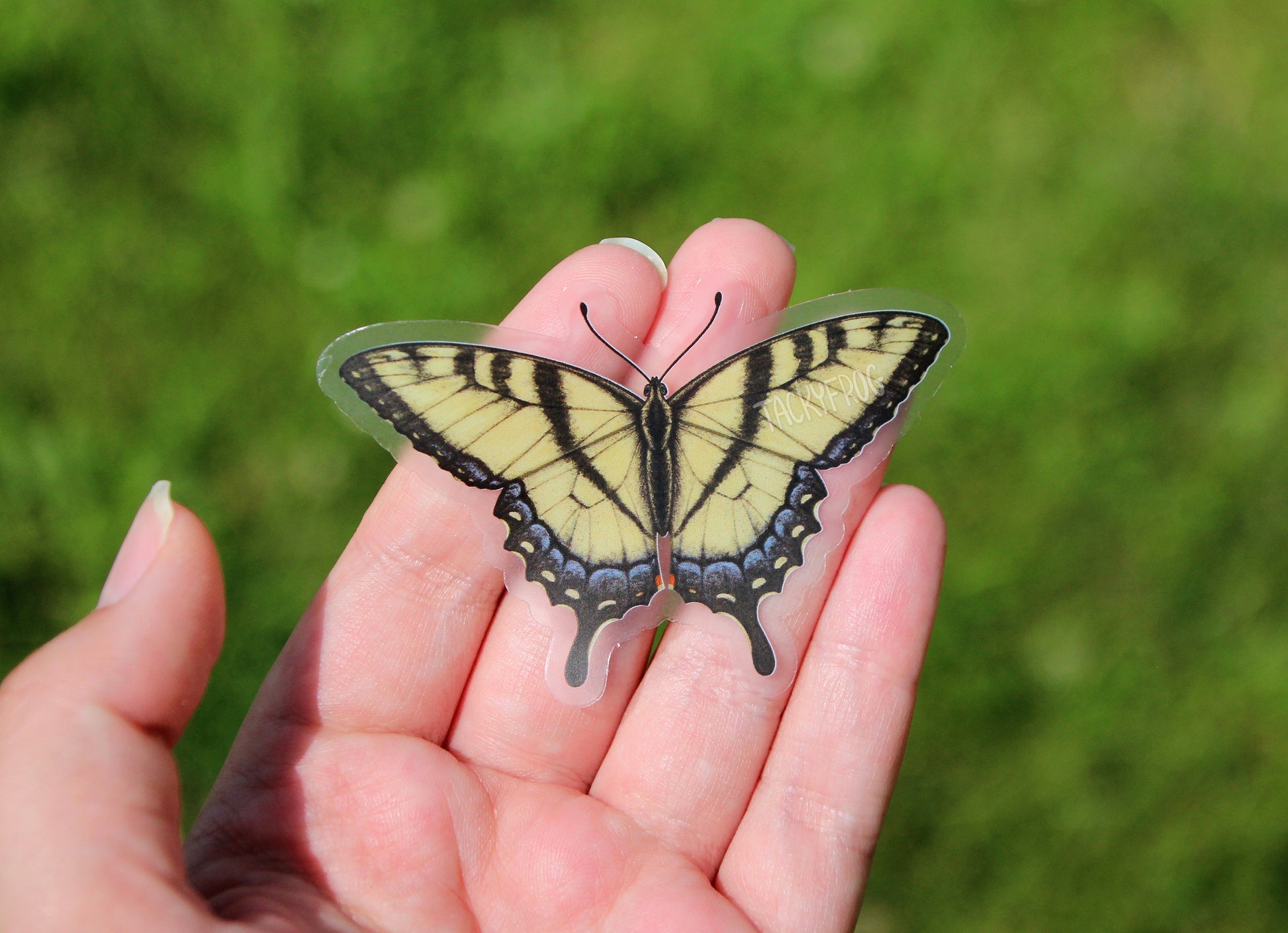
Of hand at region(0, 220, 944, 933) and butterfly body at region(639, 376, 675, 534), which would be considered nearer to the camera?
hand at region(0, 220, 944, 933)

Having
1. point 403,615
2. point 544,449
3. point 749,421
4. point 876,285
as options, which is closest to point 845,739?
point 749,421

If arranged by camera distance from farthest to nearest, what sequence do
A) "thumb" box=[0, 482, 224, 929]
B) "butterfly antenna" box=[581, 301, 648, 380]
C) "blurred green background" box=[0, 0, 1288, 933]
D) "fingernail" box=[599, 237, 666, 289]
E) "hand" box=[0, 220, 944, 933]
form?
1. "blurred green background" box=[0, 0, 1288, 933]
2. "fingernail" box=[599, 237, 666, 289]
3. "butterfly antenna" box=[581, 301, 648, 380]
4. "hand" box=[0, 220, 944, 933]
5. "thumb" box=[0, 482, 224, 929]

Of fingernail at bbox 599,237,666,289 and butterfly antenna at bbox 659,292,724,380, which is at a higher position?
fingernail at bbox 599,237,666,289

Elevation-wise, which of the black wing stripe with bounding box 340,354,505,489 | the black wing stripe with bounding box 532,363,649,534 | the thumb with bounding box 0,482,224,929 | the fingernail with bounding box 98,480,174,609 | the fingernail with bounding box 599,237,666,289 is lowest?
the thumb with bounding box 0,482,224,929

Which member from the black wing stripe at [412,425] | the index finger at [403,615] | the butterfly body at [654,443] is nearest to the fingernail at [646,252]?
the index finger at [403,615]

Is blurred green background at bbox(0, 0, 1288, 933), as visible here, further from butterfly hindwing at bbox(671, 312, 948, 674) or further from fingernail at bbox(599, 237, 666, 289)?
butterfly hindwing at bbox(671, 312, 948, 674)

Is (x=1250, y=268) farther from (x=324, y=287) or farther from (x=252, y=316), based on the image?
(x=252, y=316)

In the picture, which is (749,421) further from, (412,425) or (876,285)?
(876,285)

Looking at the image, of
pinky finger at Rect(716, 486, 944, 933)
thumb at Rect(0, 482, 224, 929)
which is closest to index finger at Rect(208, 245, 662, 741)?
thumb at Rect(0, 482, 224, 929)

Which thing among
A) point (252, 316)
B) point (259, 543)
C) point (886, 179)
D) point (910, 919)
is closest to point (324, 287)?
point (252, 316)
